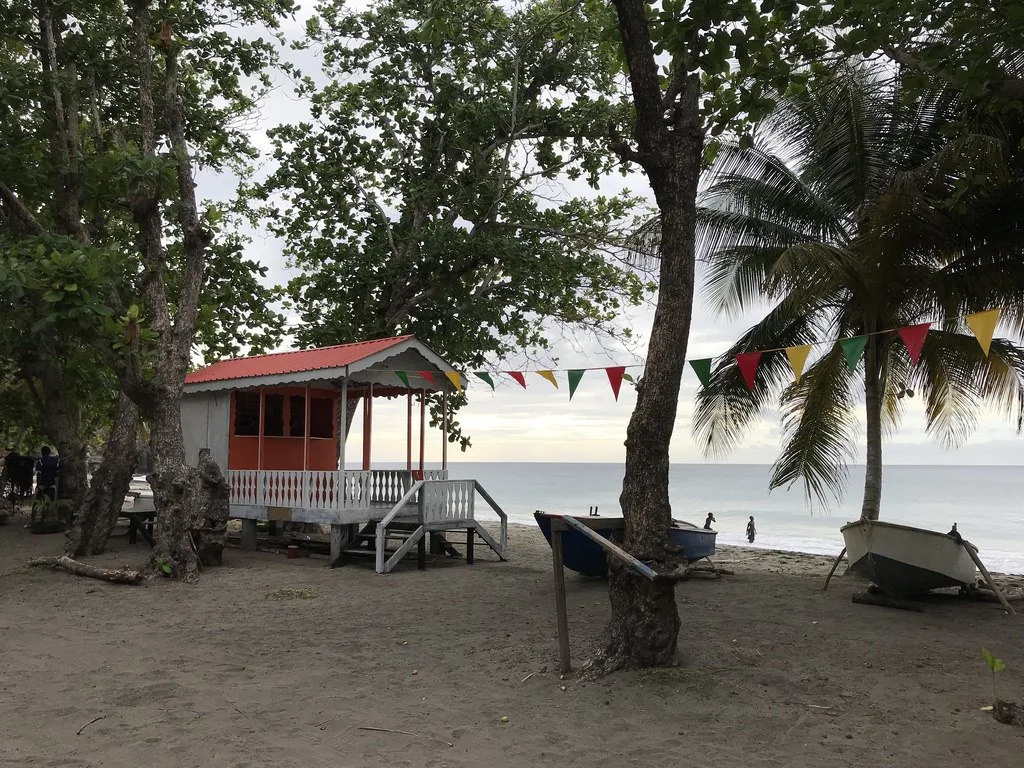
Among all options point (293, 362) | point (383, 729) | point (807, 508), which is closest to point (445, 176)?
point (293, 362)

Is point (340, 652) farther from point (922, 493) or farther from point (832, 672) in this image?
point (922, 493)

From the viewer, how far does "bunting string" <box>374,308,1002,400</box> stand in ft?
26.9

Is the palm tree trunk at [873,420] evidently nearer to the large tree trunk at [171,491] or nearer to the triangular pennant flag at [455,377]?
the triangular pennant flag at [455,377]

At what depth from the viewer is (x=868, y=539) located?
34.8 ft

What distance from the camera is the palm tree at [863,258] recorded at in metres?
11.6

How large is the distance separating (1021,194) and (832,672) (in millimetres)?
7339

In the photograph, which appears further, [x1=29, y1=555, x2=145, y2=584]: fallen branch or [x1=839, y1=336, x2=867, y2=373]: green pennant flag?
[x1=29, y1=555, x2=145, y2=584]: fallen branch

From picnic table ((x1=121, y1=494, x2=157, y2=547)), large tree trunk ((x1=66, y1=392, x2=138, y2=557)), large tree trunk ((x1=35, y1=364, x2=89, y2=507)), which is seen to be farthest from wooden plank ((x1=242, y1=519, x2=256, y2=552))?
large tree trunk ((x1=35, y1=364, x2=89, y2=507))

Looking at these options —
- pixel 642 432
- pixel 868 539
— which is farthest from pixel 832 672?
pixel 868 539

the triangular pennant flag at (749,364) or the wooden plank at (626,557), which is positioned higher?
the triangular pennant flag at (749,364)

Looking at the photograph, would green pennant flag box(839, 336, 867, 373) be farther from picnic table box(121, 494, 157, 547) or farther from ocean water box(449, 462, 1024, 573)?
ocean water box(449, 462, 1024, 573)

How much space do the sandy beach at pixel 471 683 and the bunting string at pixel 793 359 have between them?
9.04 feet

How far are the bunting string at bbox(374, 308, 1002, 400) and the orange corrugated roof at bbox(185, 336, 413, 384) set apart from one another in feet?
2.13

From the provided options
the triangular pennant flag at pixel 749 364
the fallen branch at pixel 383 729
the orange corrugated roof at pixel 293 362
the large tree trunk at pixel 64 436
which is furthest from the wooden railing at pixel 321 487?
the fallen branch at pixel 383 729
